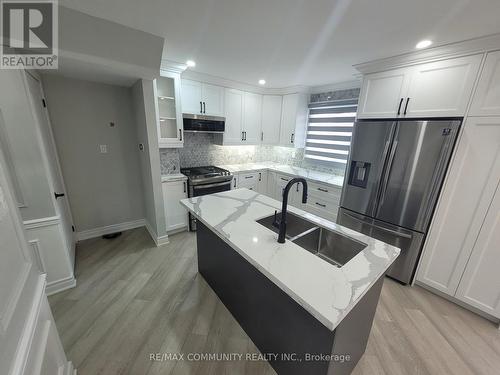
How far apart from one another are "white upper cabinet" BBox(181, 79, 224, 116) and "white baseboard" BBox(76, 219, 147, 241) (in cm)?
199

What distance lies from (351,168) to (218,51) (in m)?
2.08

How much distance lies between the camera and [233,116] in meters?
3.60

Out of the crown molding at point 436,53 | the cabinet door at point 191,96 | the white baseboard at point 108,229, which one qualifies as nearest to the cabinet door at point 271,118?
the cabinet door at point 191,96

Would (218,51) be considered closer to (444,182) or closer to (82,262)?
(444,182)

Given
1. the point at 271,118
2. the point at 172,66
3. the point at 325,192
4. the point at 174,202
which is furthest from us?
the point at 271,118

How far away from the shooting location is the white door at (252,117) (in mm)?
3742

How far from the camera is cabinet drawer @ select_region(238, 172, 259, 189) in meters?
3.67

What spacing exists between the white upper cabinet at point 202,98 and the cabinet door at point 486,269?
11.3 feet

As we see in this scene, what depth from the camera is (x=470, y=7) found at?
→ 1276mm

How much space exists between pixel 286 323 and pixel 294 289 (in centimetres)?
50

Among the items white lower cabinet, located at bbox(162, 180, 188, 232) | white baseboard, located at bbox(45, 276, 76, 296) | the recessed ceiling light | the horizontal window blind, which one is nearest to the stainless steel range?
white lower cabinet, located at bbox(162, 180, 188, 232)

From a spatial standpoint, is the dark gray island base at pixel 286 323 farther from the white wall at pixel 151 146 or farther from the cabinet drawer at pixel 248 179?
the cabinet drawer at pixel 248 179

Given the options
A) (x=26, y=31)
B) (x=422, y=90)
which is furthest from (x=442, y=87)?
(x=26, y=31)

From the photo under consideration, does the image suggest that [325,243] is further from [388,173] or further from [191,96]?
[191,96]
